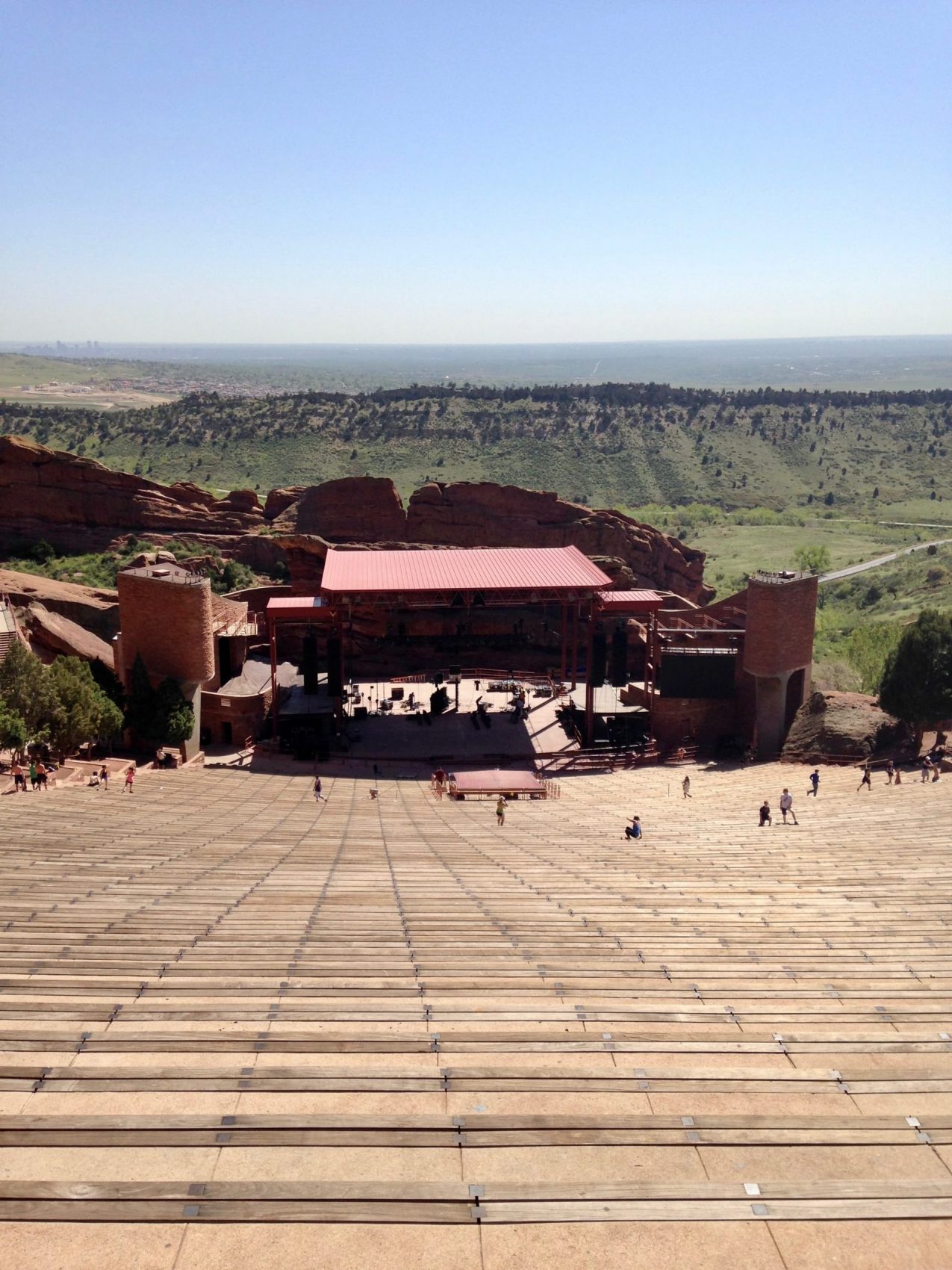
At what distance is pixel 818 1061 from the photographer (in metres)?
7.79

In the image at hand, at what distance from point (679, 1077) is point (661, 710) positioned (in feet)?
95.6

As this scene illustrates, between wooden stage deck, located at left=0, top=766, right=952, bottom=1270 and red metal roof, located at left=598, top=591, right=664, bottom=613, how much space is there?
22.5m

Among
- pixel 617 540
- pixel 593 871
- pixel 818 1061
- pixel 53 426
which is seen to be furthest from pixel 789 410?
pixel 818 1061

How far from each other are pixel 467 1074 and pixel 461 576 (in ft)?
91.8

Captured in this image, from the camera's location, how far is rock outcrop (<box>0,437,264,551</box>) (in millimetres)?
50969

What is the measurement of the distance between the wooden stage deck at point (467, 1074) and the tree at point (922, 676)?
18826mm

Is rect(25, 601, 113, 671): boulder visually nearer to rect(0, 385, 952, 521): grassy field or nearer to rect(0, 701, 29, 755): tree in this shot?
rect(0, 701, 29, 755): tree

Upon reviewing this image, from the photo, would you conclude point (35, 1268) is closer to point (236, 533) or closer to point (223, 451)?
point (236, 533)

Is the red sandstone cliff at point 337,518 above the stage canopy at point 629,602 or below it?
above

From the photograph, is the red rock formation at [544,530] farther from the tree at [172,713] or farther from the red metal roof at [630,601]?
the tree at [172,713]

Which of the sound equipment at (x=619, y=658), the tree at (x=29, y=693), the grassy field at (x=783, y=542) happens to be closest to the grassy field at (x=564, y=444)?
the grassy field at (x=783, y=542)

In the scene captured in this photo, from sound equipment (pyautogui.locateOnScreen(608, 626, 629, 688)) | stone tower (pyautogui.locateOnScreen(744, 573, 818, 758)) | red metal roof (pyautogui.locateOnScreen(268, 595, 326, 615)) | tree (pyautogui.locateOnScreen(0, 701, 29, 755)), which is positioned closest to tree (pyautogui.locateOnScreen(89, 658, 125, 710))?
tree (pyautogui.locateOnScreen(0, 701, 29, 755))

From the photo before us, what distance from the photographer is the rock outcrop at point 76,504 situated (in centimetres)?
→ 5097

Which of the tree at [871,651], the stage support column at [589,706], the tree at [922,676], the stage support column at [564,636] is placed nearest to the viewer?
the tree at [922,676]
